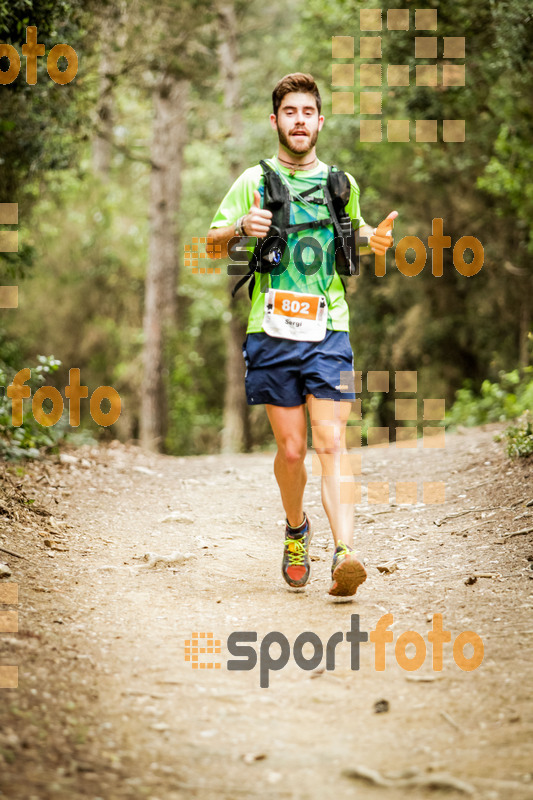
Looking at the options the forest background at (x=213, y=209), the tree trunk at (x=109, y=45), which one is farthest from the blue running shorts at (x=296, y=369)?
the tree trunk at (x=109, y=45)

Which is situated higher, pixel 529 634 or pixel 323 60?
pixel 323 60

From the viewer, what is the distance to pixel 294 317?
417 cm

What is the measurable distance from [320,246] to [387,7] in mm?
8960

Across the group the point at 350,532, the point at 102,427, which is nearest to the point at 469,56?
the point at 350,532

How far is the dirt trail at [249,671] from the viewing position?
2498mm

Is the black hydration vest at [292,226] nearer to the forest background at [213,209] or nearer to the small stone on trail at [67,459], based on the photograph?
the small stone on trail at [67,459]

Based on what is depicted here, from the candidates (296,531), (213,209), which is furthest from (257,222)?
(213,209)

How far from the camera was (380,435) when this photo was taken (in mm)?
19219

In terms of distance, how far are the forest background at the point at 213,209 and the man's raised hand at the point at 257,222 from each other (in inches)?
271

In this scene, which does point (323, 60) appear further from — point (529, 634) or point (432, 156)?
point (529, 634)

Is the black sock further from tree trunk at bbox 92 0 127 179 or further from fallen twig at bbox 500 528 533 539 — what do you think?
tree trunk at bbox 92 0 127 179

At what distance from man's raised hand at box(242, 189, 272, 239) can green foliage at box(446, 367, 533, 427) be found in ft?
24.1

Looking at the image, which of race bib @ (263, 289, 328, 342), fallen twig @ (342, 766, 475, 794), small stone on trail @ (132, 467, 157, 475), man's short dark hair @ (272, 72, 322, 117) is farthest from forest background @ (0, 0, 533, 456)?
fallen twig @ (342, 766, 475, 794)

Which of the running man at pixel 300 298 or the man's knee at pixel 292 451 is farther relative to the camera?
the man's knee at pixel 292 451
